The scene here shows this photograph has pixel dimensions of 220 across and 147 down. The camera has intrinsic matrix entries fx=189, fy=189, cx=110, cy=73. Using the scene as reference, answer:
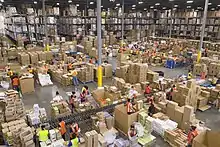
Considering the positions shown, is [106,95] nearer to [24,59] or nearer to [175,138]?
[175,138]

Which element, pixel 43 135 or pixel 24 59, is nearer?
pixel 43 135

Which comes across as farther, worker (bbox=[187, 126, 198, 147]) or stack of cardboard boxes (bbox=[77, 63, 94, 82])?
stack of cardboard boxes (bbox=[77, 63, 94, 82])

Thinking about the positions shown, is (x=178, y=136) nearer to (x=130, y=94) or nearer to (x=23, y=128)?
(x=130, y=94)

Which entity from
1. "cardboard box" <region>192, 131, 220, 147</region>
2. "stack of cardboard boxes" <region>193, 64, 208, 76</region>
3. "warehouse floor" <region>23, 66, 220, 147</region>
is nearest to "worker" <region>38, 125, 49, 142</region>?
"warehouse floor" <region>23, 66, 220, 147</region>

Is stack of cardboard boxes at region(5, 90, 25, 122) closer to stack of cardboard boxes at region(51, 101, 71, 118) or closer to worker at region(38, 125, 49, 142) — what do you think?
stack of cardboard boxes at region(51, 101, 71, 118)

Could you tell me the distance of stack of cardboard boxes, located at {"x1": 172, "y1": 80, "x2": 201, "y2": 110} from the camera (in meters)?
8.05

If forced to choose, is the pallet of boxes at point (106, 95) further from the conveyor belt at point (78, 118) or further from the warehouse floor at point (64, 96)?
the warehouse floor at point (64, 96)

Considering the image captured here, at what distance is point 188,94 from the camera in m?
8.05

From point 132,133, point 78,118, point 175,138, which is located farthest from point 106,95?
point 175,138

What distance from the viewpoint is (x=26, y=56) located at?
1474cm

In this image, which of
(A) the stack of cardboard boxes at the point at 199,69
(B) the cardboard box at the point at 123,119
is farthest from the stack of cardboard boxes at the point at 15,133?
(A) the stack of cardboard boxes at the point at 199,69

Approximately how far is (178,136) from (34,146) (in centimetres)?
449

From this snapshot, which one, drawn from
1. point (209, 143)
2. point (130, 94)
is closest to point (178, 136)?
point (209, 143)

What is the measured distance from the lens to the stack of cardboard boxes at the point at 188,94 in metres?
8.05
